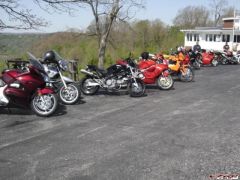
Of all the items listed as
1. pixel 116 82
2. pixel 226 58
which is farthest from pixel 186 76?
pixel 226 58

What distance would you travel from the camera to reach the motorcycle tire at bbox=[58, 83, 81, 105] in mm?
8055

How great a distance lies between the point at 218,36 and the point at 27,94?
135 ft

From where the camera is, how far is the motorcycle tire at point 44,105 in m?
6.88

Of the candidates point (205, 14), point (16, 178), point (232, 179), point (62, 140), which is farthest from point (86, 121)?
point (205, 14)

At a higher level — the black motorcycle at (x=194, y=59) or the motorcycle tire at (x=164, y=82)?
the black motorcycle at (x=194, y=59)

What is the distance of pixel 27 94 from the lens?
22.7ft

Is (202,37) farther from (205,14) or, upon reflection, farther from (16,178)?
(16,178)

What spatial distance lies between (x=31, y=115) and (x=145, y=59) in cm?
484

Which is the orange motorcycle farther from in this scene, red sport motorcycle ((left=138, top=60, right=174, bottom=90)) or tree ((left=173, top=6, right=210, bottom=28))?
tree ((left=173, top=6, right=210, bottom=28))

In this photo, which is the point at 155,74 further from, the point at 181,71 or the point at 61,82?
the point at 61,82

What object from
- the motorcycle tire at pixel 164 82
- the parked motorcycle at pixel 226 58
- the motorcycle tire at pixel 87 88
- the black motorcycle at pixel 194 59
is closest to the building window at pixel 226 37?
the parked motorcycle at pixel 226 58

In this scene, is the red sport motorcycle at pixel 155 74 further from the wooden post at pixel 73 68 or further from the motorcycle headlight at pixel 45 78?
the motorcycle headlight at pixel 45 78

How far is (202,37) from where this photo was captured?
4678 centimetres

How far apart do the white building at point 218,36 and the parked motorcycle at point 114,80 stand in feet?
109
